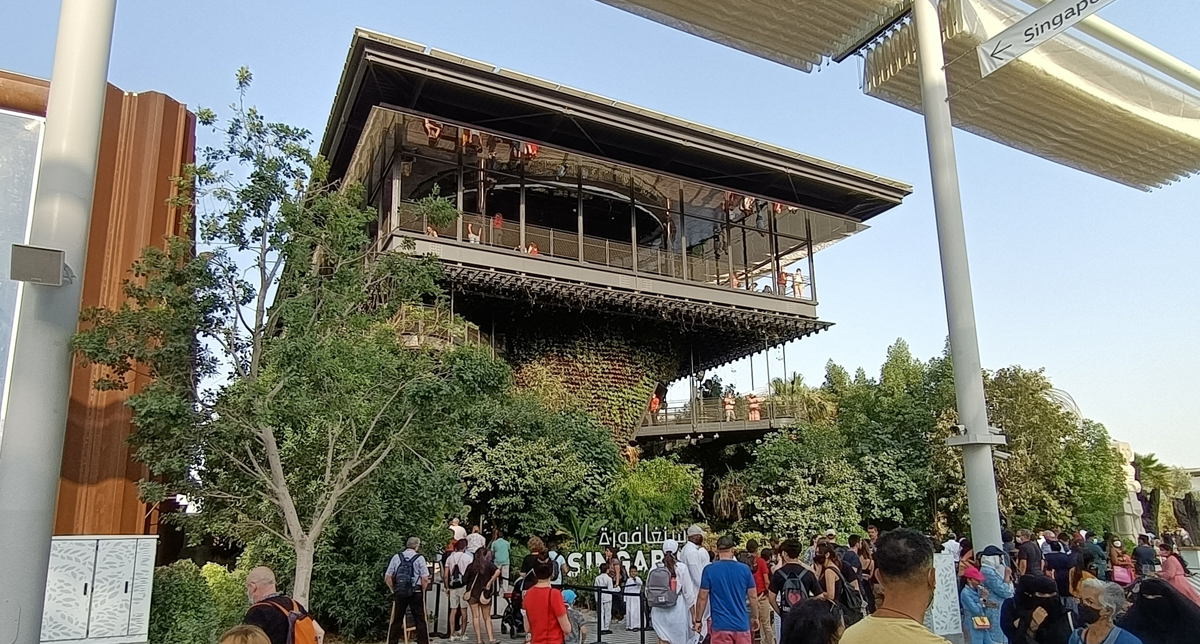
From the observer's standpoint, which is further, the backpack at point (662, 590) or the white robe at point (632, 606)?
the white robe at point (632, 606)

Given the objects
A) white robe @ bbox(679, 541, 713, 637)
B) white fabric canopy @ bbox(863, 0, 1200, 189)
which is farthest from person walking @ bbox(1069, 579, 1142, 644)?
white fabric canopy @ bbox(863, 0, 1200, 189)

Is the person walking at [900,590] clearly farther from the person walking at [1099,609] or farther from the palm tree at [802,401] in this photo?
the palm tree at [802,401]

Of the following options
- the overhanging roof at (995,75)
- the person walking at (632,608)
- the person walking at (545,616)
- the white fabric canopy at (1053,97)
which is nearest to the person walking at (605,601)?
the person walking at (632,608)

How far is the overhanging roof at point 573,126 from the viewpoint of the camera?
67.6 feet

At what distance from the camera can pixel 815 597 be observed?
5.48m

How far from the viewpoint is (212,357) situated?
30.8 ft

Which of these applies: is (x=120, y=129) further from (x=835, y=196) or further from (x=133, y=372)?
(x=835, y=196)

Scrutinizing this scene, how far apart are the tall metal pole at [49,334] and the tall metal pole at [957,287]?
10.4 metres

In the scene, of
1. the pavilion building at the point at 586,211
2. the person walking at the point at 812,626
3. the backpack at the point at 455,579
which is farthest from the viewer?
the pavilion building at the point at 586,211

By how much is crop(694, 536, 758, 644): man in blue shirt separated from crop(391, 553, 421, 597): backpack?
4.54m

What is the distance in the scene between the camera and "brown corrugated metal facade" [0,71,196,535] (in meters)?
8.17

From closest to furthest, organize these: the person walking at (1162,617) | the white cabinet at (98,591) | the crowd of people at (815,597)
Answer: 1. the crowd of people at (815,597)
2. the person walking at (1162,617)
3. the white cabinet at (98,591)

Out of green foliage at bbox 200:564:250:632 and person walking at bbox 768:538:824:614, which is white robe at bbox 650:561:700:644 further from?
green foliage at bbox 200:564:250:632

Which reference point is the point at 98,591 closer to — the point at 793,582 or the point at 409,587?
the point at 409,587
